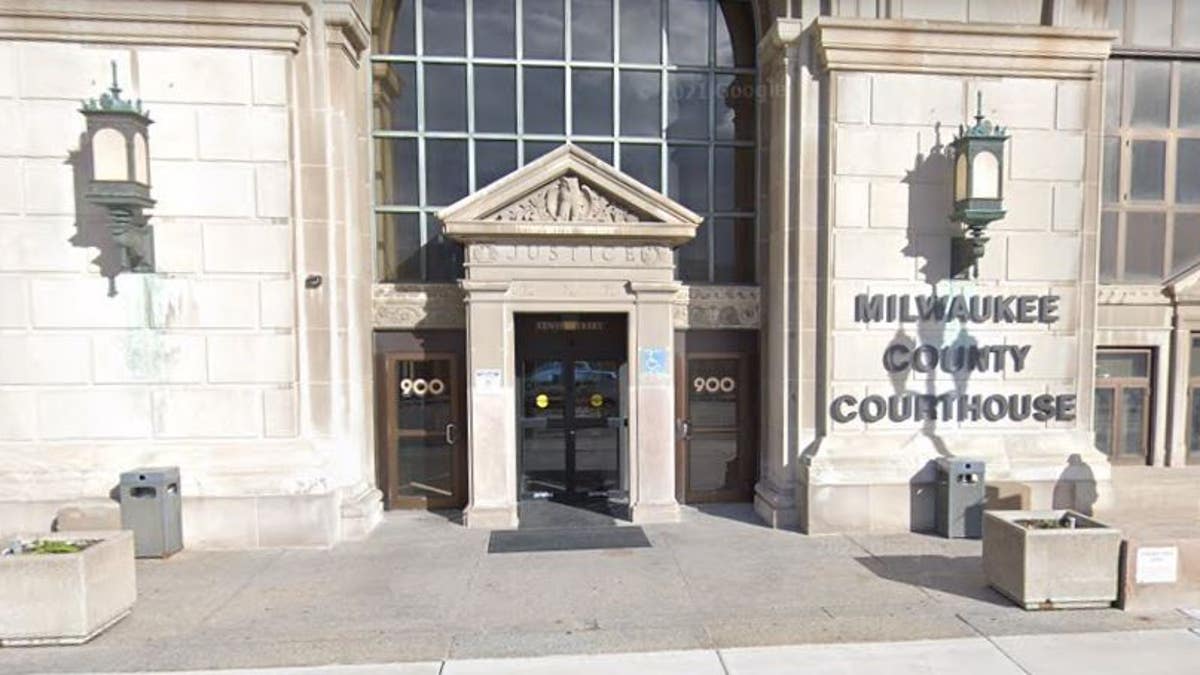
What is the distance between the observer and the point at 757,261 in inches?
329

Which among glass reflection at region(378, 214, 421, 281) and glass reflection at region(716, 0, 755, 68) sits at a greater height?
glass reflection at region(716, 0, 755, 68)

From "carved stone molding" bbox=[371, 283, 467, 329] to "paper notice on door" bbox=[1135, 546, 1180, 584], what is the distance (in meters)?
7.23

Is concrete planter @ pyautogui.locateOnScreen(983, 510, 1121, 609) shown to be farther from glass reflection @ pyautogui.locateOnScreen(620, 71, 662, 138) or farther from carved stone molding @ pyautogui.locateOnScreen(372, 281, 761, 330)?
glass reflection @ pyautogui.locateOnScreen(620, 71, 662, 138)

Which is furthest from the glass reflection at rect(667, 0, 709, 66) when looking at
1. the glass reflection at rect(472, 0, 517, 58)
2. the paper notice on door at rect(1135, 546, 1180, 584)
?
the paper notice on door at rect(1135, 546, 1180, 584)

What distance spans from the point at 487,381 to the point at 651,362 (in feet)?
6.65

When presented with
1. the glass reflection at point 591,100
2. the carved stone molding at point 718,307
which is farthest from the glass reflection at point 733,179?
the glass reflection at point 591,100

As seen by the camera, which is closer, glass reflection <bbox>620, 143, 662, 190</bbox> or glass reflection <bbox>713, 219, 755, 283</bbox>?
glass reflection <bbox>620, 143, 662, 190</bbox>

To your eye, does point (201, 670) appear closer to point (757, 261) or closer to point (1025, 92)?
point (757, 261)

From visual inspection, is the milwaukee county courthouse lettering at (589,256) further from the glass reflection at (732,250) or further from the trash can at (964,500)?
the trash can at (964,500)

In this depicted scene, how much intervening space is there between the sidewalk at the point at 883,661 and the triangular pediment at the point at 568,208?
4.63 metres

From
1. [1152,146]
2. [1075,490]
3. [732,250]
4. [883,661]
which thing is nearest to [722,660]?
[883,661]

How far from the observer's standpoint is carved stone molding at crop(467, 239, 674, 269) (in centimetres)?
747

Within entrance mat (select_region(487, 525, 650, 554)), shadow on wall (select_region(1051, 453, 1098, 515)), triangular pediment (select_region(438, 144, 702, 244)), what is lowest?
entrance mat (select_region(487, 525, 650, 554))

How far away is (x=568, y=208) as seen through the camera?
7457 millimetres
